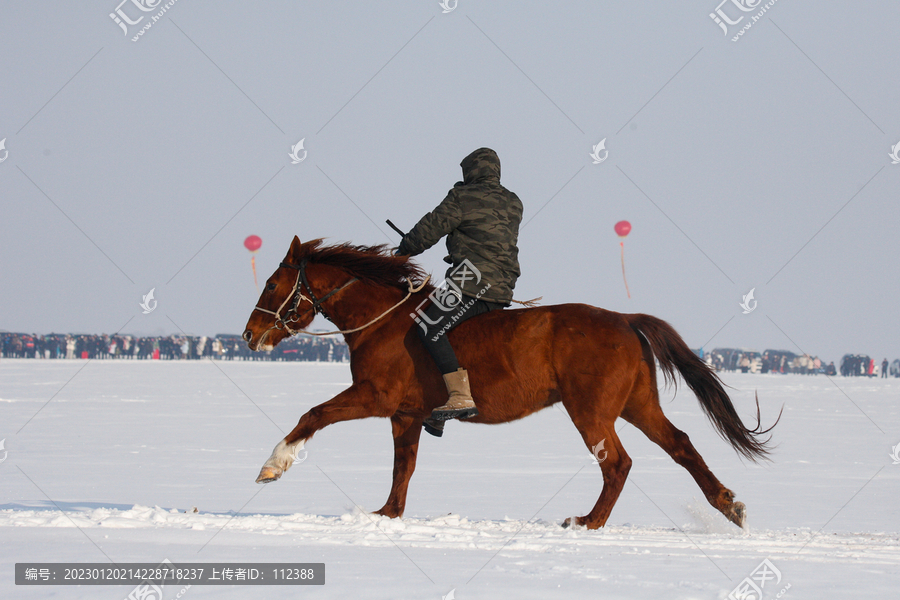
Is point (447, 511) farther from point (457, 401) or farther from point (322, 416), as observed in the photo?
point (322, 416)

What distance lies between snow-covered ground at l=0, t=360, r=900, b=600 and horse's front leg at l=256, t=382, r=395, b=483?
364mm

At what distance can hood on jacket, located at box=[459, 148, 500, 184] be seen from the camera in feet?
20.6

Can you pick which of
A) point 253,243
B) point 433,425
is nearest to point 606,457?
point 433,425

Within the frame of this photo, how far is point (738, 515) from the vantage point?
569cm

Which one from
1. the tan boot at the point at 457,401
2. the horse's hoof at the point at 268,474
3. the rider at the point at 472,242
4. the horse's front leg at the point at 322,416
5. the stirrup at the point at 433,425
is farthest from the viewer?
the stirrup at the point at 433,425

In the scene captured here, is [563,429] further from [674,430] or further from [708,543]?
[708,543]

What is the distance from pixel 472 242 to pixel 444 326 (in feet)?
2.08

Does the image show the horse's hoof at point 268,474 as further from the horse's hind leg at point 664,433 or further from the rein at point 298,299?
the horse's hind leg at point 664,433

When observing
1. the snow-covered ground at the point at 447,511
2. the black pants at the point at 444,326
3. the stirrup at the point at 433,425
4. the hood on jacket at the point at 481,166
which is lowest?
the snow-covered ground at the point at 447,511

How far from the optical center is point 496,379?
598cm

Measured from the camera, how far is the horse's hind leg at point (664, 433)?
600 cm

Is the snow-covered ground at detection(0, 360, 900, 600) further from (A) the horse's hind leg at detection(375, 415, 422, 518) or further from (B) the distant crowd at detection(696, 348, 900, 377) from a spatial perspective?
(B) the distant crowd at detection(696, 348, 900, 377)

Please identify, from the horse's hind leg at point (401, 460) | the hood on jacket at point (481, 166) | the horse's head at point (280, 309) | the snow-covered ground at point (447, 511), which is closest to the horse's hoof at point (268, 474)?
the snow-covered ground at point (447, 511)

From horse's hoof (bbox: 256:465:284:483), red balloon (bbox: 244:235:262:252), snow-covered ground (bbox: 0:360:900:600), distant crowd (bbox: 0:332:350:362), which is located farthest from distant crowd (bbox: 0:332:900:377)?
horse's hoof (bbox: 256:465:284:483)
